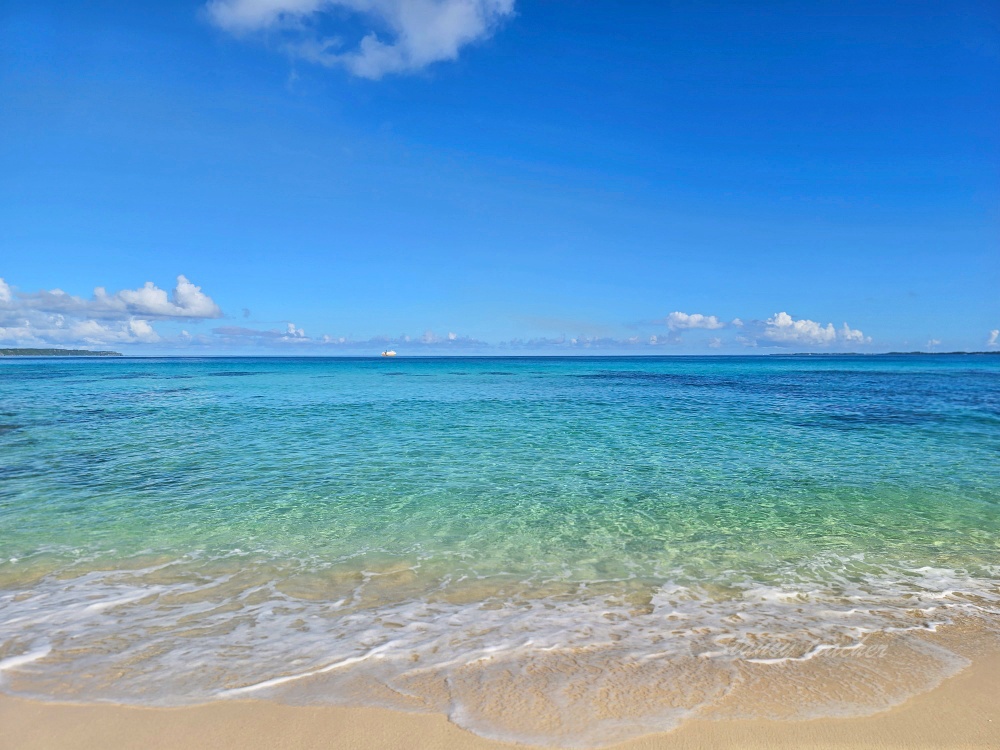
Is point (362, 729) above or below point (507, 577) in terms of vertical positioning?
above

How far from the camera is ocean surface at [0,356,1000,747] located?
419 cm

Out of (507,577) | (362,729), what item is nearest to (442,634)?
(362,729)

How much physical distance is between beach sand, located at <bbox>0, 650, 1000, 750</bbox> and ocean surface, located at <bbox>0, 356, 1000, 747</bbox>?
139mm

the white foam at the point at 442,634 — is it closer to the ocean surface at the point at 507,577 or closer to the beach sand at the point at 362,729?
the ocean surface at the point at 507,577

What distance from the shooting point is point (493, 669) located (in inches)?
175

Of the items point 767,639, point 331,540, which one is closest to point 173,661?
point 331,540

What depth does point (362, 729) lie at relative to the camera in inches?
144

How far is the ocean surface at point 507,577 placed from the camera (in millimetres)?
4191

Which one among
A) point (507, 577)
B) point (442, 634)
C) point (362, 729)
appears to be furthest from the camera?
point (507, 577)

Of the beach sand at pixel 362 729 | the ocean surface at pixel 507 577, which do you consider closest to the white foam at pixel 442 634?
the ocean surface at pixel 507 577

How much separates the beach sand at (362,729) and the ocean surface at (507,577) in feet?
0.46

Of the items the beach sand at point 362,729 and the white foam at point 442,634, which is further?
the white foam at point 442,634

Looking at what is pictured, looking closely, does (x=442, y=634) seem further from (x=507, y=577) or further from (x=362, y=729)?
(x=507, y=577)

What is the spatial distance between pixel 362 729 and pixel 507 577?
3084mm
